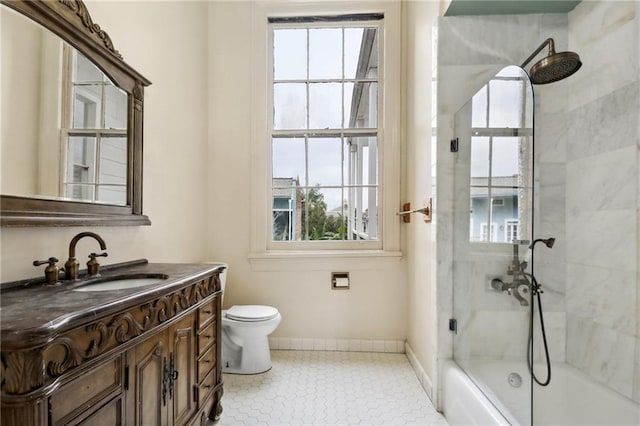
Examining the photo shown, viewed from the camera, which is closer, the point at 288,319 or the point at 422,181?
the point at 422,181

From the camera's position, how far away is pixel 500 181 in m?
1.60

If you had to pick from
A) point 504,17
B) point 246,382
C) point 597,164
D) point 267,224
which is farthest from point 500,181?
point 246,382

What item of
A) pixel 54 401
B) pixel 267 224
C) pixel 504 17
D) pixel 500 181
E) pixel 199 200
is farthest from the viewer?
pixel 267 224

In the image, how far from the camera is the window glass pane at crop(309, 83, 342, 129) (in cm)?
268

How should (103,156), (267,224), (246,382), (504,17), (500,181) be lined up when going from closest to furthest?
(103,156) < (500,181) < (504,17) < (246,382) < (267,224)

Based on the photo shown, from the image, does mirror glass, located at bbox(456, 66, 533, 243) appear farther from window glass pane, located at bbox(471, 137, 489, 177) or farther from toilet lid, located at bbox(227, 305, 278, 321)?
toilet lid, located at bbox(227, 305, 278, 321)

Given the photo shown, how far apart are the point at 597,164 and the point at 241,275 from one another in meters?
2.47

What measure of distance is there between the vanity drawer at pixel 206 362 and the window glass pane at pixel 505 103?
6.21 feet

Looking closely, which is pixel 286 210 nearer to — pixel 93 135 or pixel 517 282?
pixel 93 135

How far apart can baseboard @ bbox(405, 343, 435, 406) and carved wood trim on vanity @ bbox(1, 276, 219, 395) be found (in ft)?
5.01

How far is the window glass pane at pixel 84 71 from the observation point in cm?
131

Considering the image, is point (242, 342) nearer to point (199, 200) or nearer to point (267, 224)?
point (267, 224)

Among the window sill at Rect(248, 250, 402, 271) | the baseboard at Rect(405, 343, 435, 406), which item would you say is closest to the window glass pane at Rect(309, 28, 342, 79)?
the window sill at Rect(248, 250, 402, 271)

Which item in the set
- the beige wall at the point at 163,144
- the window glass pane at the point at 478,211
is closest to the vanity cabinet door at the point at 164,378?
the beige wall at the point at 163,144
